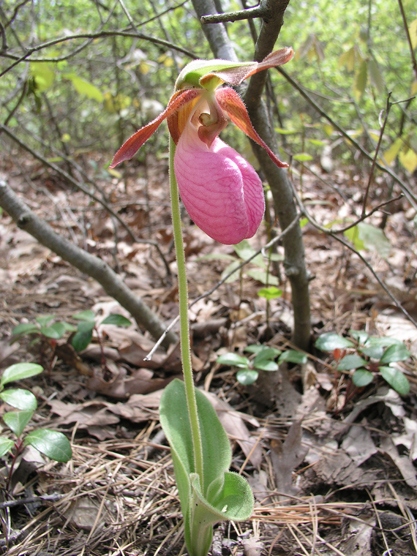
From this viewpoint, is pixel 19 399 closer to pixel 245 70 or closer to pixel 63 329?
pixel 63 329

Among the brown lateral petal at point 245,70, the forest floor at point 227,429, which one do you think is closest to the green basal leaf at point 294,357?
the forest floor at point 227,429

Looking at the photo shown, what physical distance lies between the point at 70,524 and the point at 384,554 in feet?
3.01

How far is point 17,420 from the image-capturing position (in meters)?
1.16

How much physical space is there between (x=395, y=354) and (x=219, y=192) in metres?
1.10

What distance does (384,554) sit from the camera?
1.04 metres

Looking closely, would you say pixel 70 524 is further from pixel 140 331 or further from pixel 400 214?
pixel 400 214

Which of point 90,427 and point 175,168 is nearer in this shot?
point 175,168

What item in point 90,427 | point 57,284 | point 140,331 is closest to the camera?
point 90,427

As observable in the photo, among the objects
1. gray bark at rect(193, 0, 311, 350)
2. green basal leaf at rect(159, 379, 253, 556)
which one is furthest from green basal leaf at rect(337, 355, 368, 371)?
green basal leaf at rect(159, 379, 253, 556)

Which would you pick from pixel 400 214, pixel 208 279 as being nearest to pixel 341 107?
pixel 400 214

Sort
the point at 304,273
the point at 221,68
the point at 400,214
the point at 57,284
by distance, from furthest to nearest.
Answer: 1. the point at 400,214
2. the point at 57,284
3. the point at 304,273
4. the point at 221,68

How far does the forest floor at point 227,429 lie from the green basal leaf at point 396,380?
0.39 ft

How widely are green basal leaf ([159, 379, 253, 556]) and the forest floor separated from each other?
0.58ft

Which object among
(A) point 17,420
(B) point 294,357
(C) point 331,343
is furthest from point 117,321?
(C) point 331,343
